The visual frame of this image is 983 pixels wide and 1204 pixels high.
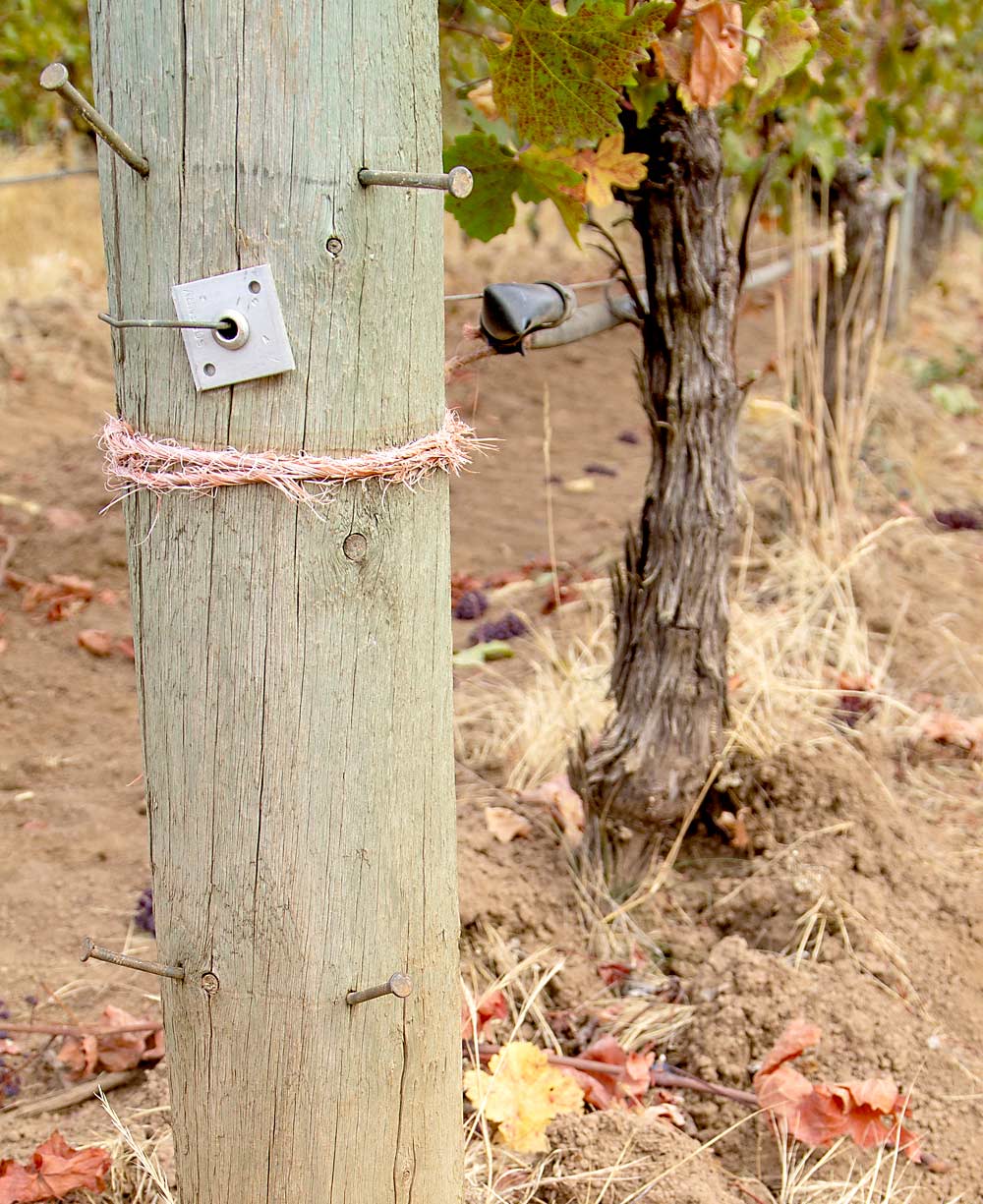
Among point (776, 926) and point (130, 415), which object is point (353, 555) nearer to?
point (130, 415)

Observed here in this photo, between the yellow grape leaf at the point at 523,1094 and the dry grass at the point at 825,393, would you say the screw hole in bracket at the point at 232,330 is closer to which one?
the yellow grape leaf at the point at 523,1094

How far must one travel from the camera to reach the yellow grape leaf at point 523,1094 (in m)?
1.94

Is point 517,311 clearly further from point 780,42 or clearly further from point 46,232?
point 46,232

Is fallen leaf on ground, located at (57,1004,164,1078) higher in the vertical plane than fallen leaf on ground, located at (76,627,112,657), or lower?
lower

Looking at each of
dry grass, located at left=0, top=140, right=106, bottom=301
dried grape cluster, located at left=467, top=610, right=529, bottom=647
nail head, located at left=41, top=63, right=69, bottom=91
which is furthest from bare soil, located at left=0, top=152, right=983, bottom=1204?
dry grass, located at left=0, top=140, right=106, bottom=301

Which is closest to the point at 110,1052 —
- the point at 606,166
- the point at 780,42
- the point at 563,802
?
the point at 563,802

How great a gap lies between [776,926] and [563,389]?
525 centimetres

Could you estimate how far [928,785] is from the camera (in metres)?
3.30

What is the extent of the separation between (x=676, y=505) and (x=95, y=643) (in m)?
2.23

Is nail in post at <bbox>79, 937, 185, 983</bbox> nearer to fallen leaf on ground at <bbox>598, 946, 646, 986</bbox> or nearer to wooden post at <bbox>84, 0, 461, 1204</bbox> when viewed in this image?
wooden post at <bbox>84, 0, 461, 1204</bbox>

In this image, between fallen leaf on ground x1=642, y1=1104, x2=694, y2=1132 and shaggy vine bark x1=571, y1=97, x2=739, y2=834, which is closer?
fallen leaf on ground x1=642, y1=1104, x2=694, y2=1132

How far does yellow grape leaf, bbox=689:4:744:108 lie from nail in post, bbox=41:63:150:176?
3.41 feet

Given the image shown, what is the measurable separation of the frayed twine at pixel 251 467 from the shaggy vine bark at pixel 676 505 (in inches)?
43.9

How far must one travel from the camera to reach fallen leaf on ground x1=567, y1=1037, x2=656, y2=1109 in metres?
2.13
